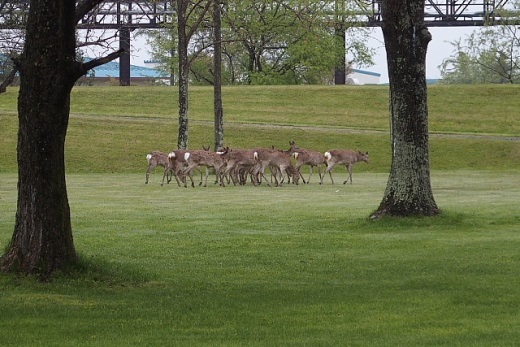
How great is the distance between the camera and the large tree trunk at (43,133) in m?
13.1

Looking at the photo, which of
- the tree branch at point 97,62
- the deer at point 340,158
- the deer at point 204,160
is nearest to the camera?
the tree branch at point 97,62

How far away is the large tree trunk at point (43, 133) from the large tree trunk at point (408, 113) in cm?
965

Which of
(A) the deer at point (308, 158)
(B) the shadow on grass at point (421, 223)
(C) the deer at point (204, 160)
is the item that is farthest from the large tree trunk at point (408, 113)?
(A) the deer at point (308, 158)

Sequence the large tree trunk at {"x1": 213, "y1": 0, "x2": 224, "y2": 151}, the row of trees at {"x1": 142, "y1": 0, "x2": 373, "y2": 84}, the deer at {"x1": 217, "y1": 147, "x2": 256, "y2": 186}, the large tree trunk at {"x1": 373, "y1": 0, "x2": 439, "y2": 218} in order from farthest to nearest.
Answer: the row of trees at {"x1": 142, "y1": 0, "x2": 373, "y2": 84} < the large tree trunk at {"x1": 213, "y1": 0, "x2": 224, "y2": 151} < the deer at {"x1": 217, "y1": 147, "x2": 256, "y2": 186} < the large tree trunk at {"x1": 373, "y1": 0, "x2": 439, "y2": 218}

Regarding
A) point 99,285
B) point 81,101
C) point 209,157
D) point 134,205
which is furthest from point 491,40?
point 99,285

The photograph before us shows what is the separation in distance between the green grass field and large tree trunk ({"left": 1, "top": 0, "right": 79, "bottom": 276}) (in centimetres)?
44

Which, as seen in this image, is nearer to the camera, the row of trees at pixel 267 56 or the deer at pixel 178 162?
the deer at pixel 178 162

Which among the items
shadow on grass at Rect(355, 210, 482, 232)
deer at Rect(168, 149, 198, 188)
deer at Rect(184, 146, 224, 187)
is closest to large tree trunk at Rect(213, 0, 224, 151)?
deer at Rect(184, 146, 224, 187)

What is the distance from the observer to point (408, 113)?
21.5 metres

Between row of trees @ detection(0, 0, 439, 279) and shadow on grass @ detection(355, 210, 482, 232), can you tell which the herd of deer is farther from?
row of trees @ detection(0, 0, 439, 279)

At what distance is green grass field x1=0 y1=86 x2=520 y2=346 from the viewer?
10.5 m

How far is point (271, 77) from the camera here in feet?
278

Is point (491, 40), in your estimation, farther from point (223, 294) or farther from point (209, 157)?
point (223, 294)

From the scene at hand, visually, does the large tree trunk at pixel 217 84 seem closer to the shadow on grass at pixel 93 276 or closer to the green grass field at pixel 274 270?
the green grass field at pixel 274 270
